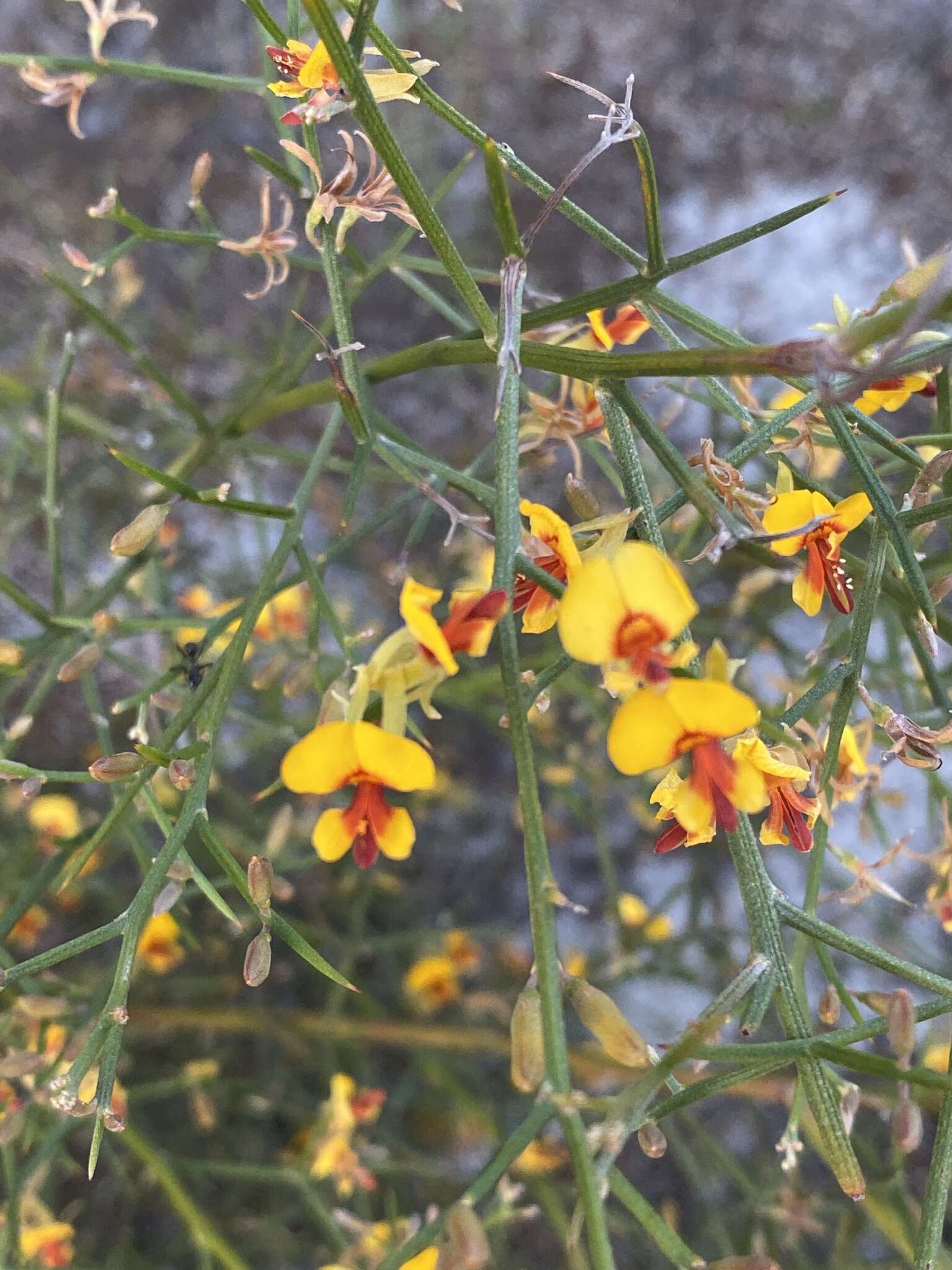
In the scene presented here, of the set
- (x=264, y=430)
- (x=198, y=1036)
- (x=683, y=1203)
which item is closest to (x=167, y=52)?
(x=264, y=430)

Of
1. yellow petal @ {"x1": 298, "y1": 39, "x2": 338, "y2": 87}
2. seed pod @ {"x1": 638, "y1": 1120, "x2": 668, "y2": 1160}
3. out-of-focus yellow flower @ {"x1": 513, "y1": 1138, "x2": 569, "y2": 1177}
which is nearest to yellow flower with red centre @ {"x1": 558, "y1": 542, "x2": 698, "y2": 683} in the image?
seed pod @ {"x1": 638, "y1": 1120, "x2": 668, "y2": 1160}

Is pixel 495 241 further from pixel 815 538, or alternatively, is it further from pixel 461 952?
pixel 815 538

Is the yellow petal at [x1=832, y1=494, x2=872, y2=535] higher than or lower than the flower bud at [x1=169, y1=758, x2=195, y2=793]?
higher

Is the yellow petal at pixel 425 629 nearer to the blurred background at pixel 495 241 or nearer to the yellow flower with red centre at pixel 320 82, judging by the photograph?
the yellow flower with red centre at pixel 320 82

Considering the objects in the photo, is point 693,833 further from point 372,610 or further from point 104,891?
point 372,610

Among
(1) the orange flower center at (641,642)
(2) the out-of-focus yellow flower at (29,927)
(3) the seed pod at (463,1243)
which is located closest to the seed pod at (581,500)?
(1) the orange flower center at (641,642)

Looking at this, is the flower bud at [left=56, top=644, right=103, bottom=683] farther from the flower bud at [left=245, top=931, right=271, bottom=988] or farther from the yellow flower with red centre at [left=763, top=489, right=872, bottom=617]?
the yellow flower with red centre at [left=763, top=489, right=872, bottom=617]
